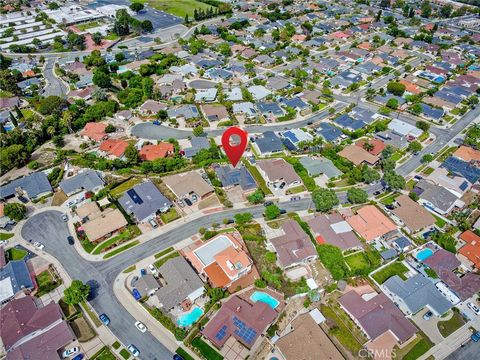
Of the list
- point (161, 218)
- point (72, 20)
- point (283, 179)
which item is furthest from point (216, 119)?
point (72, 20)

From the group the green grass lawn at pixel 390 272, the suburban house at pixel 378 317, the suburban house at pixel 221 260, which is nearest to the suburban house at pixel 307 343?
the suburban house at pixel 378 317

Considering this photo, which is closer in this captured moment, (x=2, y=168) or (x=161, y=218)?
(x=161, y=218)

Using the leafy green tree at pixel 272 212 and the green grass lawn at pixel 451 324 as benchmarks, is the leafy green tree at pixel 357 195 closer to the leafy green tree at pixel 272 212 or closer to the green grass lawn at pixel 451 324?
the leafy green tree at pixel 272 212

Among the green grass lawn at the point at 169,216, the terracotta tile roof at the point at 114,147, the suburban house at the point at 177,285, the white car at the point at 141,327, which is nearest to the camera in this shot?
the white car at the point at 141,327

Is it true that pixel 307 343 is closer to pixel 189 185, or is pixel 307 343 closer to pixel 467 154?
pixel 189 185

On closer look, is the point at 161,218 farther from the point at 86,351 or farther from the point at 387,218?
the point at 387,218

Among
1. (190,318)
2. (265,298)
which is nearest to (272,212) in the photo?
(265,298)

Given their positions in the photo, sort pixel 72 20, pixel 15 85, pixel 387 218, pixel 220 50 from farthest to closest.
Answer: pixel 72 20, pixel 220 50, pixel 15 85, pixel 387 218
